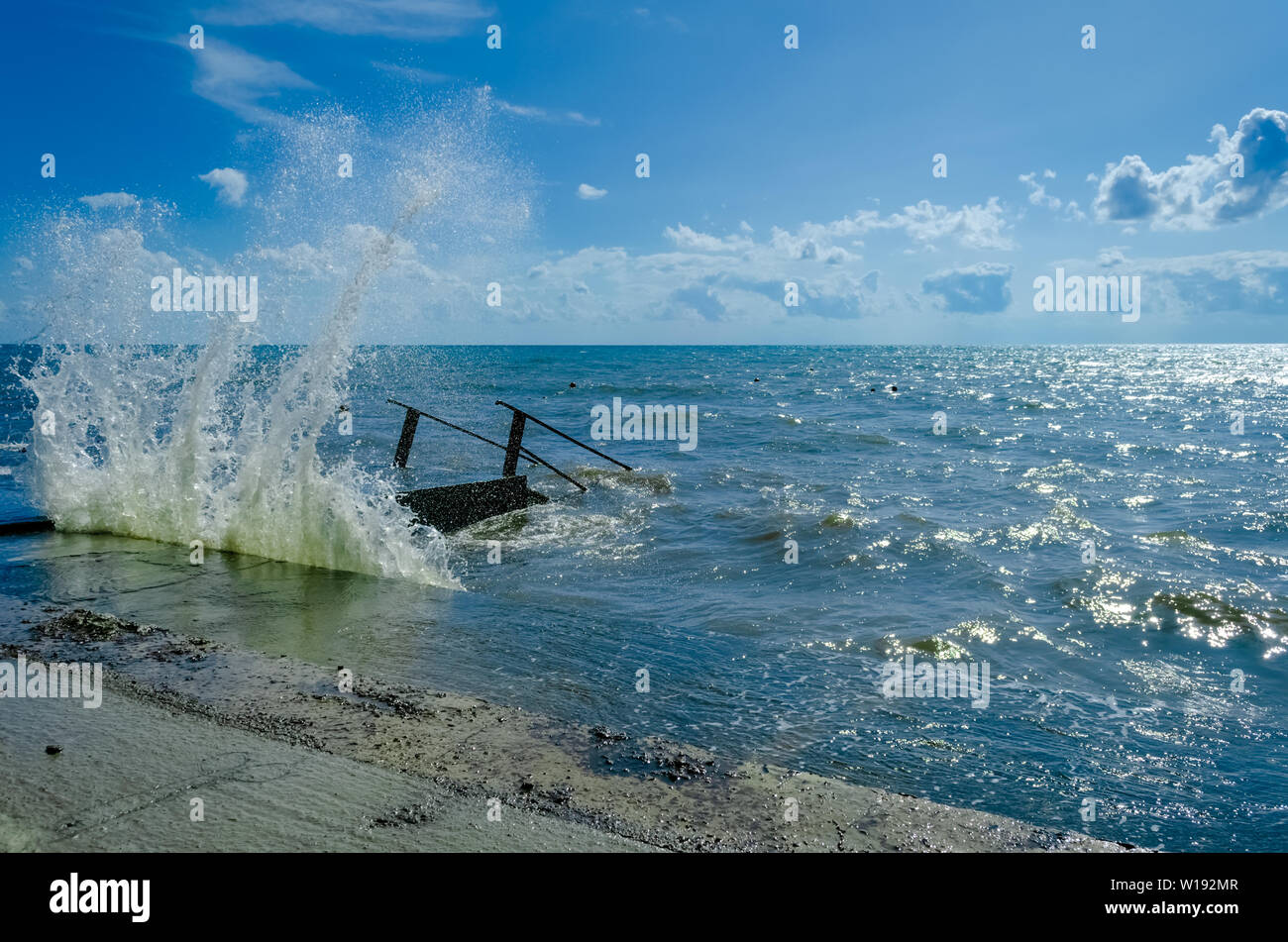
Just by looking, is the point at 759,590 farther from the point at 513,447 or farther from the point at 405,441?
the point at 405,441

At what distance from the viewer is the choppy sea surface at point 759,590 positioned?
20.1 feet

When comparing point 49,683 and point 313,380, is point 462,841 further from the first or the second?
point 313,380

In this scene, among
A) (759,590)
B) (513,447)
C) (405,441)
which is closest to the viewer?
(759,590)

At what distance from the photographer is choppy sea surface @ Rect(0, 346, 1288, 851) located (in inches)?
241

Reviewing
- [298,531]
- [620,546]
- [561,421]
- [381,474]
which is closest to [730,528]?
[620,546]

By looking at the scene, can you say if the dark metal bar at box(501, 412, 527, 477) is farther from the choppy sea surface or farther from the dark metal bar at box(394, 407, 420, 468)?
the dark metal bar at box(394, 407, 420, 468)

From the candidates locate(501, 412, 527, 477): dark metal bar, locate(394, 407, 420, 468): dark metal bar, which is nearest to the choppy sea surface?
locate(394, 407, 420, 468): dark metal bar

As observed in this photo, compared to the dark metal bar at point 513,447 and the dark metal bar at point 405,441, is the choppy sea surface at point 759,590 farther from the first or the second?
the dark metal bar at point 513,447

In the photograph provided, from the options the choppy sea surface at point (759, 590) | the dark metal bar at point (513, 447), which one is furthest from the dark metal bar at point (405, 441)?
the dark metal bar at point (513, 447)

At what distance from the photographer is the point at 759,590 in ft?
36.2

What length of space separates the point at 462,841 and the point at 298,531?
318 inches

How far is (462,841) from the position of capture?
400 cm

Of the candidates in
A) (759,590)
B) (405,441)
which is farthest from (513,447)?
(759,590)

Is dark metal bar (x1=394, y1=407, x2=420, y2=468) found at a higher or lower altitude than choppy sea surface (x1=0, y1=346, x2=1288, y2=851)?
higher
